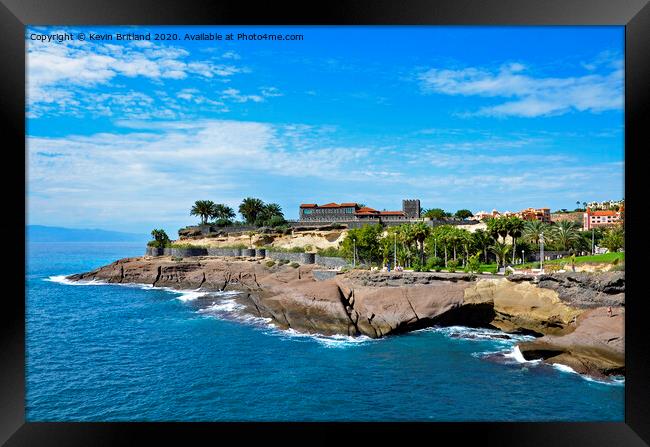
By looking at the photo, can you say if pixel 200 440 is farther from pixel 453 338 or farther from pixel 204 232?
pixel 204 232

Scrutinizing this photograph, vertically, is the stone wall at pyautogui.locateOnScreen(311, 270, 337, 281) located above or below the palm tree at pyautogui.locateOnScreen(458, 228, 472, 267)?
below

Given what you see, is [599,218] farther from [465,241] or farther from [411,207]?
[465,241]

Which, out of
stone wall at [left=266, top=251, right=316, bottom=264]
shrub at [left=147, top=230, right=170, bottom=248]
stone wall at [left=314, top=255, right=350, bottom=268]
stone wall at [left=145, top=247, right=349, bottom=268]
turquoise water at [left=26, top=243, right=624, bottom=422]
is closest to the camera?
turquoise water at [left=26, top=243, right=624, bottom=422]

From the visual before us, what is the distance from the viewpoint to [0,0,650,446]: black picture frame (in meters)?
6.55

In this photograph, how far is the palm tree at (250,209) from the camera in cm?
7144

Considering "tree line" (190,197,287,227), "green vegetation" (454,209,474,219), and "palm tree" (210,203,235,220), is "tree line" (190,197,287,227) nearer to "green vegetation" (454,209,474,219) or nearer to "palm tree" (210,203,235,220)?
"palm tree" (210,203,235,220)

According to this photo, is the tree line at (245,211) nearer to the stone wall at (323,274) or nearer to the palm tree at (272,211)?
the palm tree at (272,211)

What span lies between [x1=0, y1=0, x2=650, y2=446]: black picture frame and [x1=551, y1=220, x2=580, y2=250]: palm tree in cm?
3749

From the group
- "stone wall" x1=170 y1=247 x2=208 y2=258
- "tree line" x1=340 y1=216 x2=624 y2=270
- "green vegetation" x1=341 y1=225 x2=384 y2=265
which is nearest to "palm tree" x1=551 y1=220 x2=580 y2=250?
"tree line" x1=340 y1=216 x2=624 y2=270
